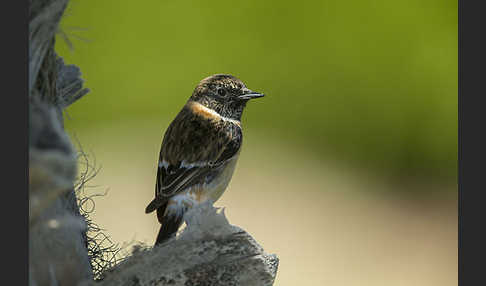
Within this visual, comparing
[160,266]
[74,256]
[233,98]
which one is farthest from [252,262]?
[233,98]

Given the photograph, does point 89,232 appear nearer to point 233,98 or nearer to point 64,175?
point 64,175

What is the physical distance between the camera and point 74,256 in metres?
1.23

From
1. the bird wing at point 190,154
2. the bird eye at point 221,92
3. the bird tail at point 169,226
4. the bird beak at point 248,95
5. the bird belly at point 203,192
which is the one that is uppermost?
the bird eye at point 221,92

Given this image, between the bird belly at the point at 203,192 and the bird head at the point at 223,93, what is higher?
the bird head at the point at 223,93

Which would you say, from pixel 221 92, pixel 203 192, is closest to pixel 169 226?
pixel 203 192

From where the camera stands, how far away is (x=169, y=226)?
1638 mm

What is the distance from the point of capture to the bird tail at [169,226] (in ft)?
5.26

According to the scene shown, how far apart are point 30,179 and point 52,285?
0.27m

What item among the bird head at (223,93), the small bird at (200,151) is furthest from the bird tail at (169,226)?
the bird head at (223,93)

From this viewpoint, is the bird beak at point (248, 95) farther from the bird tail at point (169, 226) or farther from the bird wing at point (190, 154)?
the bird tail at point (169, 226)

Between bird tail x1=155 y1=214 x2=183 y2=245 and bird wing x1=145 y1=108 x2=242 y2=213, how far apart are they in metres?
0.06

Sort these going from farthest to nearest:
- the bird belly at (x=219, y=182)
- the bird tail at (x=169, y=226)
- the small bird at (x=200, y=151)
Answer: the bird belly at (x=219, y=182), the small bird at (x=200, y=151), the bird tail at (x=169, y=226)

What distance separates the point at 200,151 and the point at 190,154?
3 cm

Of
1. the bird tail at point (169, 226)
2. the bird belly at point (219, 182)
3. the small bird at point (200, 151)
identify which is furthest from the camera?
the bird belly at point (219, 182)
